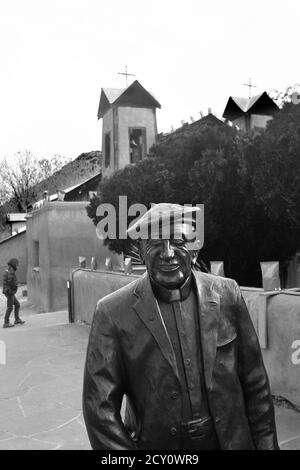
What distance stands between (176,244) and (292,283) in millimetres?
14486

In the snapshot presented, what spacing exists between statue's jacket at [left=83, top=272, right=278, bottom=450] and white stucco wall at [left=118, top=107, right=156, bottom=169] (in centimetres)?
1818

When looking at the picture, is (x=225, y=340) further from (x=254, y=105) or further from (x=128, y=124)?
(x=254, y=105)

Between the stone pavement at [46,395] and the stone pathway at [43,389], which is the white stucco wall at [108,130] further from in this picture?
the stone pavement at [46,395]

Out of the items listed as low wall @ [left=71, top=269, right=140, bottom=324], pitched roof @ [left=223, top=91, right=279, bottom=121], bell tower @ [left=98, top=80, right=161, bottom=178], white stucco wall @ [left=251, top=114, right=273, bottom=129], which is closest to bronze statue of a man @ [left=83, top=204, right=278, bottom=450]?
low wall @ [left=71, top=269, right=140, bottom=324]

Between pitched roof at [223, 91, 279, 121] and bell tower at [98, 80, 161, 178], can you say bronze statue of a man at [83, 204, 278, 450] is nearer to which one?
bell tower at [98, 80, 161, 178]

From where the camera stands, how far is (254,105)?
69.9ft

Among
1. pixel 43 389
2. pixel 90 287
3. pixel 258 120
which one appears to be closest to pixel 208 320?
pixel 43 389

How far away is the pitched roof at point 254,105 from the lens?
69.9ft

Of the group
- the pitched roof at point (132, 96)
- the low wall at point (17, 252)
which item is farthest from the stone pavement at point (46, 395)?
the low wall at point (17, 252)

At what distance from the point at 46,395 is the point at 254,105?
57.8 feet

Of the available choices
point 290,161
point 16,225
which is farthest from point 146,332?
point 16,225

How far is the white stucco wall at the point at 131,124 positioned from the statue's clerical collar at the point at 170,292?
59.7ft

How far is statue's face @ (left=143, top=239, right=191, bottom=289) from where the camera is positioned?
6.44ft
